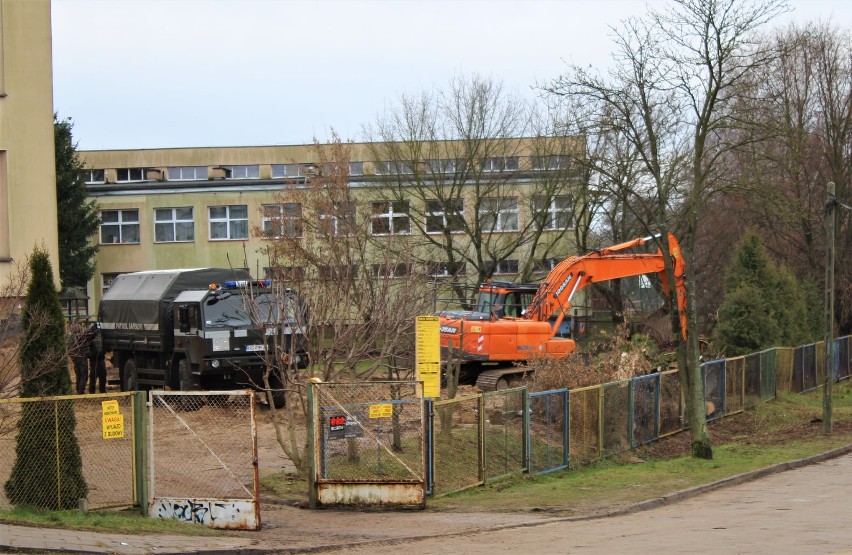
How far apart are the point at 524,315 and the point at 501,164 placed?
56.6 ft

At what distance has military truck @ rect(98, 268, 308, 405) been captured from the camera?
2559cm

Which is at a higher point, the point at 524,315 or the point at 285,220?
the point at 285,220

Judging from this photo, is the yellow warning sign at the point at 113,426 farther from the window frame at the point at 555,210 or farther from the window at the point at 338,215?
the window frame at the point at 555,210

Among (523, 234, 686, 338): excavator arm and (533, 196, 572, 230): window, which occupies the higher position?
(533, 196, 572, 230): window

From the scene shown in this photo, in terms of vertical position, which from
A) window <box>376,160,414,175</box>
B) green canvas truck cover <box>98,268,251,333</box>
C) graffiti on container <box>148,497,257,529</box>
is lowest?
graffiti on container <box>148,497,257,529</box>

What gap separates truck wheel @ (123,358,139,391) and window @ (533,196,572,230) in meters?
22.8

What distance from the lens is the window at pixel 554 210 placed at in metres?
47.5

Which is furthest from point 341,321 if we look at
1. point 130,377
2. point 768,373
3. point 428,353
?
point 768,373

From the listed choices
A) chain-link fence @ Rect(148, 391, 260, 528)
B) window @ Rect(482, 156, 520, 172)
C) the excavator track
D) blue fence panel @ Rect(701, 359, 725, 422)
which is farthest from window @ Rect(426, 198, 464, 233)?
chain-link fence @ Rect(148, 391, 260, 528)

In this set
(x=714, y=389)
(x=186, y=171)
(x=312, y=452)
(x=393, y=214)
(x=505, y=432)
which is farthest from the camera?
(x=186, y=171)

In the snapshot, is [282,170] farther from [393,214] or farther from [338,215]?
[338,215]

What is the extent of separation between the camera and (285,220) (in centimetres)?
4359

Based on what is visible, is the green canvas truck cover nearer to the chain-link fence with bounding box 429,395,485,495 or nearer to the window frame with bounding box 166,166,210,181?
the chain-link fence with bounding box 429,395,485,495

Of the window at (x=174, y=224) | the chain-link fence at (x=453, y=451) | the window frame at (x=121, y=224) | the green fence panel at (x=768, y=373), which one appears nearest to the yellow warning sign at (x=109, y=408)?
the chain-link fence at (x=453, y=451)
